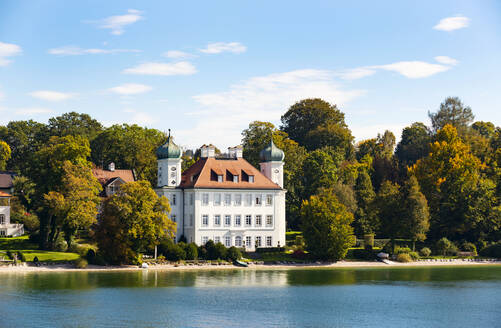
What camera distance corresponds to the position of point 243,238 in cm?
9512

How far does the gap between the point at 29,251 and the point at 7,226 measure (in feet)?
51.8

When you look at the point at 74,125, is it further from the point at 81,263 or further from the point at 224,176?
the point at 81,263

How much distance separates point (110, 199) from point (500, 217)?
50392mm

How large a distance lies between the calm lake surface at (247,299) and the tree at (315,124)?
176 feet

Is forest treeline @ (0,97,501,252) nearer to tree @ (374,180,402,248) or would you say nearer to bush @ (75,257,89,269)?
tree @ (374,180,402,248)

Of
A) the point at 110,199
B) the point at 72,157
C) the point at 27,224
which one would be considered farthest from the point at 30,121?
the point at 110,199

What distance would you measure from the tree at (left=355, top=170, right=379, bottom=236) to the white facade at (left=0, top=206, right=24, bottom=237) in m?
43.2

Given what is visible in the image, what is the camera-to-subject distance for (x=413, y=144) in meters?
140

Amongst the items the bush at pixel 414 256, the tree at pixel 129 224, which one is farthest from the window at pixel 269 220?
the tree at pixel 129 224

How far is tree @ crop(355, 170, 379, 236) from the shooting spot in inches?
3964

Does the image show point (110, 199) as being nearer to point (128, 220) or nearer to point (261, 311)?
point (128, 220)

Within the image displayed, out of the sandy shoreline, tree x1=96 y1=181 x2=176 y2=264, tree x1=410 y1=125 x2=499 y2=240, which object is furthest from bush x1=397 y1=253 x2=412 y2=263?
tree x1=96 y1=181 x2=176 y2=264

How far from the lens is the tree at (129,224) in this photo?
80.5 meters

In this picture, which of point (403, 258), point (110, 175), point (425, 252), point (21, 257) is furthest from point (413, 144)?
point (21, 257)
